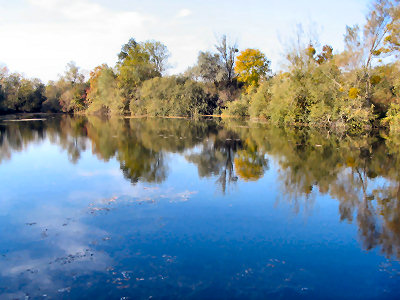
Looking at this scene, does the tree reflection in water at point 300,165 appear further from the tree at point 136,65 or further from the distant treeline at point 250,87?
the tree at point 136,65

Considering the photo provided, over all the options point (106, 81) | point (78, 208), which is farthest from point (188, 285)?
point (106, 81)

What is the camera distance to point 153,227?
691 centimetres

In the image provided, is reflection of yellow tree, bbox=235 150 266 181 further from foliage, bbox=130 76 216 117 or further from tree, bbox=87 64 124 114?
tree, bbox=87 64 124 114

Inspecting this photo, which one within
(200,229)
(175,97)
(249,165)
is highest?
(175,97)

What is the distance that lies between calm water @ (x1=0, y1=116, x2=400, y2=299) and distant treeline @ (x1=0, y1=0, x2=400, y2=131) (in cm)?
1413

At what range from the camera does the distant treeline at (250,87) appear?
991 inches

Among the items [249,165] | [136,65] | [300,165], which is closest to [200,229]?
[249,165]

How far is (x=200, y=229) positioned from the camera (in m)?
6.84

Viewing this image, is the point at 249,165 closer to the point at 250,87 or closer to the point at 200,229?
the point at 200,229

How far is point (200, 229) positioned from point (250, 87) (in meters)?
36.3

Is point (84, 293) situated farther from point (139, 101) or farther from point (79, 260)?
point (139, 101)

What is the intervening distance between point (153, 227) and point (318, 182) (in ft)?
18.8

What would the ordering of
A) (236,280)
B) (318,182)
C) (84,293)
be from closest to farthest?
1. (84,293)
2. (236,280)
3. (318,182)

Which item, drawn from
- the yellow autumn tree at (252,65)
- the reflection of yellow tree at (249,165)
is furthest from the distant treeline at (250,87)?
the reflection of yellow tree at (249,165)
